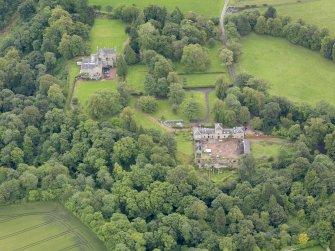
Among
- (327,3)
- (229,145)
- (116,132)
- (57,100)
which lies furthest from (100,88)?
(327,3)

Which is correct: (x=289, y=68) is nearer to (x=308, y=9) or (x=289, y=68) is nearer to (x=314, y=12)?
(x=314, y=12)

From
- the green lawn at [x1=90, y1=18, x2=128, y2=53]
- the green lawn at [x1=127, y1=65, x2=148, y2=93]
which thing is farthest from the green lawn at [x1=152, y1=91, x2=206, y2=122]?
the green lawn at [x1=90, y1=18, x2=128, y2=53]

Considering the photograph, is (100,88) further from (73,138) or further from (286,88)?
(286,88)

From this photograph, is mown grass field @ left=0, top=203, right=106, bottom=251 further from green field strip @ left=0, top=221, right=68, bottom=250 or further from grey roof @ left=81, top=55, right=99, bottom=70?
grey roof @ left=81, top=55, right=99, bottom=70

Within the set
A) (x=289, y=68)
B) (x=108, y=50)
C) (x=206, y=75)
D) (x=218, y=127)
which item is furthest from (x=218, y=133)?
(x=108, y=50)

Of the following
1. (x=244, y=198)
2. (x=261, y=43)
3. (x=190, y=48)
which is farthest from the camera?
(x=261, y=43)

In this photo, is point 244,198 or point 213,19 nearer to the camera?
point 244,198

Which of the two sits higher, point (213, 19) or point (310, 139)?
point (213, 19)
